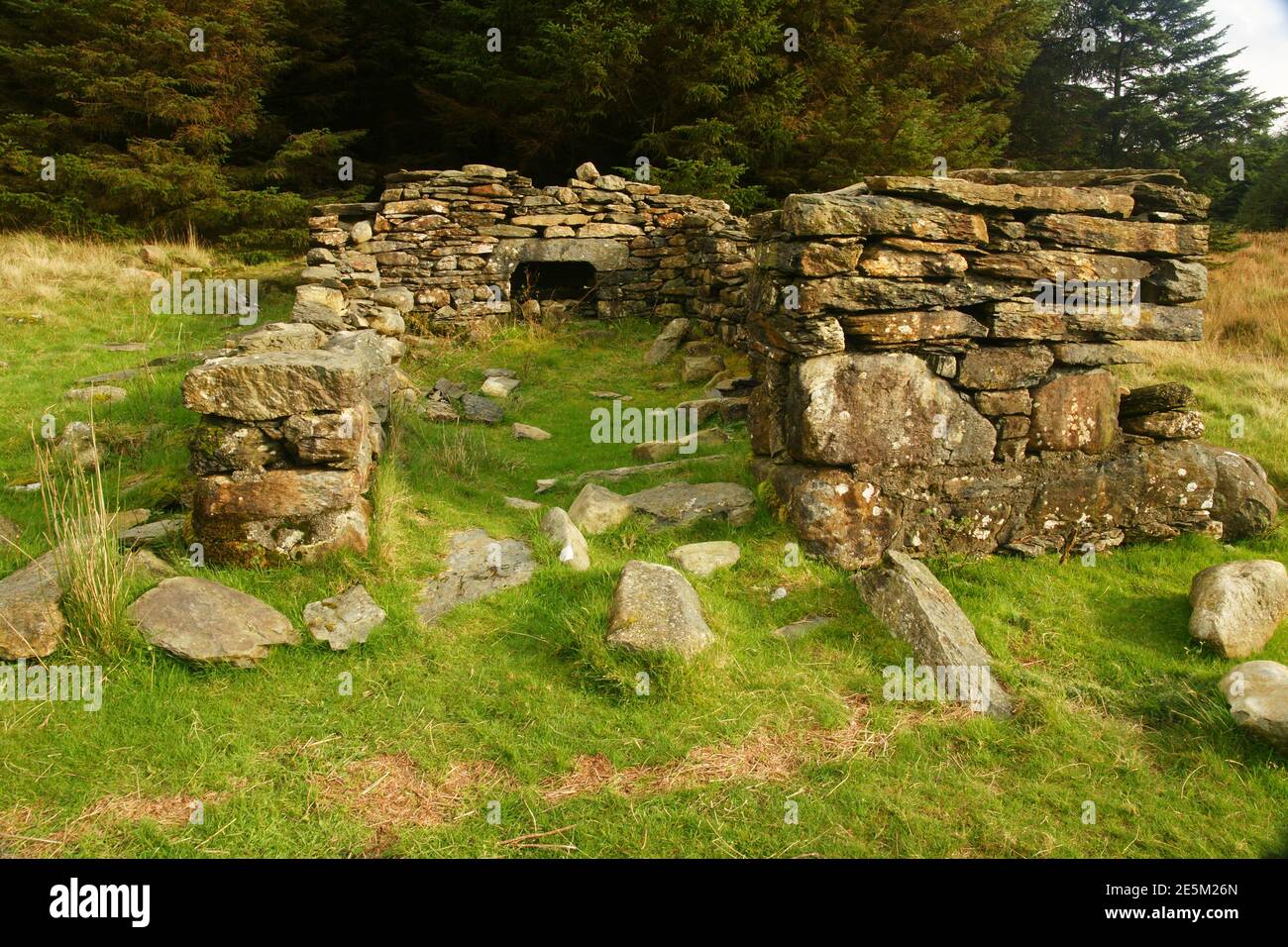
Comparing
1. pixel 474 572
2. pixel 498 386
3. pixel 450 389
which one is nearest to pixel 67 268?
pixel 450 389

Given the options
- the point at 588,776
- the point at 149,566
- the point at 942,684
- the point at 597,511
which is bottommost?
the point at 588,776

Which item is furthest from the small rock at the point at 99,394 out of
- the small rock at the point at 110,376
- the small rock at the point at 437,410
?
the small rock at the point at 437,410

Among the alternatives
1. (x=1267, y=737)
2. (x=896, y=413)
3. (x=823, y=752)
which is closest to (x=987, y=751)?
(x=823, y=752)

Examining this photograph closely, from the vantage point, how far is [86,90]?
1419 centimetres

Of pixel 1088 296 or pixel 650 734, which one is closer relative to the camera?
pixel 650 734

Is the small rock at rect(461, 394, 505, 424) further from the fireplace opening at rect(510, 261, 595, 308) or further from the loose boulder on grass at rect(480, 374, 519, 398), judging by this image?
the fireplace opening at rect(510, 261, 595, 308)

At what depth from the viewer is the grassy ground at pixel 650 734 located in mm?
3131

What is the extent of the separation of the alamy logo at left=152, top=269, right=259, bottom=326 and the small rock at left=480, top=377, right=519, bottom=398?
13.3 feet

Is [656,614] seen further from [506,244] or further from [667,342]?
[506,244]

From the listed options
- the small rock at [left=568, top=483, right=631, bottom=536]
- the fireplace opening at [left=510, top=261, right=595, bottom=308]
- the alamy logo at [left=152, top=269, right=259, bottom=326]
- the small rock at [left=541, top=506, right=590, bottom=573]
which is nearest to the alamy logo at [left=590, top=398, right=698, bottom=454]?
the small rock at [left=568, top=483, right=631, bottom=536]

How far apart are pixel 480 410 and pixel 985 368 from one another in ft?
17.0

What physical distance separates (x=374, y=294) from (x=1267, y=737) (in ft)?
A: 37.5

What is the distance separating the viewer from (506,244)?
1254cm

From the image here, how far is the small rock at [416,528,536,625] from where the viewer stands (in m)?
4.66
